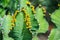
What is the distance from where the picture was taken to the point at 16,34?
0.69 metres

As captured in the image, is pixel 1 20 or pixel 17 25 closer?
pixel 17 25

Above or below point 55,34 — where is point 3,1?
above

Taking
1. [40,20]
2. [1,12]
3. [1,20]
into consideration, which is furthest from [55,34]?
[1,12]

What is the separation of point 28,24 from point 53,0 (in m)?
0.64

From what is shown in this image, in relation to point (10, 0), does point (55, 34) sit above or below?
below

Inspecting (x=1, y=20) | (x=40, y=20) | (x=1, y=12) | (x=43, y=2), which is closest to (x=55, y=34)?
(x=40, y=20)

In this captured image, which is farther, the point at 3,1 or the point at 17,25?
the point at 3,1

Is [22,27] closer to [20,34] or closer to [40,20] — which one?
[20,34]

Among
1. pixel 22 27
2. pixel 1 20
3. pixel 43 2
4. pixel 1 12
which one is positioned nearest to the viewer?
pixel 22 27

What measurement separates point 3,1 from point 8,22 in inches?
11.1

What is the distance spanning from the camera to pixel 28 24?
696 mm

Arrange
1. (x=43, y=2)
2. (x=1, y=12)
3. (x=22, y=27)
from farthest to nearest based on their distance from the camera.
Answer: (x=43, y=2)
(x=1, y=12)
(x=22, y=27)

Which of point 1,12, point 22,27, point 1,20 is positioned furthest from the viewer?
point 1,12

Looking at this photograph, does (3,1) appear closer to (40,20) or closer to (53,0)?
(40,20)
